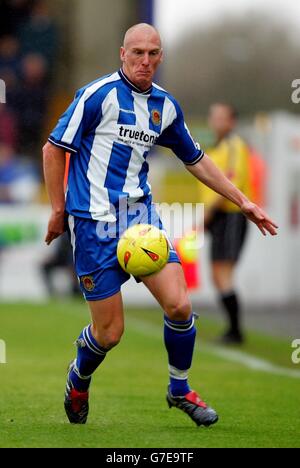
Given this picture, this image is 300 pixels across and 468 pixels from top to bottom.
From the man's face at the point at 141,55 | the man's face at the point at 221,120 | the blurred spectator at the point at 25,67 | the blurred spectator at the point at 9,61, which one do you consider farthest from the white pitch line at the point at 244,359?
the blurred spectator at the point at 9,61

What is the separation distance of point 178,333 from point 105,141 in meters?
1.17

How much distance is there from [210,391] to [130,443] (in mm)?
2712

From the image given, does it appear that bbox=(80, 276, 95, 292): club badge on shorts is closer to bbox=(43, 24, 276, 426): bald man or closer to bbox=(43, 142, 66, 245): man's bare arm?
→ bbox=(43, 24, 276, 426): bald man

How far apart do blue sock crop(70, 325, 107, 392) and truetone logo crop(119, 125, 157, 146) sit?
1.11 meters

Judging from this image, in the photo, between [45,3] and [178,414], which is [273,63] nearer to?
[45,3]

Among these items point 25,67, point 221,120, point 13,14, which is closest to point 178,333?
point 221,120

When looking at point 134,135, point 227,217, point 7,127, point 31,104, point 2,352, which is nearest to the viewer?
point 134,135

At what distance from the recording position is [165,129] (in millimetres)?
7289

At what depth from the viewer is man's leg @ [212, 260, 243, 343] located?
513 inches

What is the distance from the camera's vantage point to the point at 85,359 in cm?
720

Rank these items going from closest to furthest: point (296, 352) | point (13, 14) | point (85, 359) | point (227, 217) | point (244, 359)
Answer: point (85, 359) → point (244, 359) → point (296, 352) → point (227, 217) → point (13, 14)

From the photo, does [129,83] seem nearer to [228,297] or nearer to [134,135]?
[134,135]

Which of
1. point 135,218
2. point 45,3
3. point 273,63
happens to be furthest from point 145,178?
point 273,63

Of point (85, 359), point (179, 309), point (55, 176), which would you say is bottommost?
point (85, 359)
